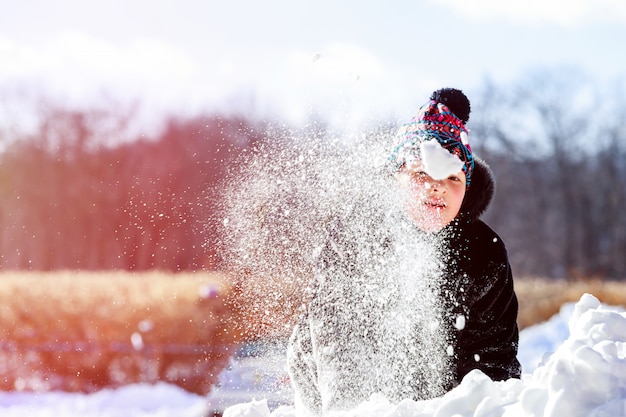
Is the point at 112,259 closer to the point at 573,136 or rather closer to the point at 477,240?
the point at 573,136

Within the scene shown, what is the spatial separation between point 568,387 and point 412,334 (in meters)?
1.05

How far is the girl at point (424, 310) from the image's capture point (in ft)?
7.86

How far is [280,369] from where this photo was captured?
9.82 ft

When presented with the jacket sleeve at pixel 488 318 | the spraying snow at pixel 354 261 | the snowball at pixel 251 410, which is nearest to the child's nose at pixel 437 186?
the spraying snow at pixel 354 261

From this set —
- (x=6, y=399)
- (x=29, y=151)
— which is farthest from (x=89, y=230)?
(x=6, y=399)

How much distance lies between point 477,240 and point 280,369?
971 millimetres

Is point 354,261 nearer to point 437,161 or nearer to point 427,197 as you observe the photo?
point 427,197

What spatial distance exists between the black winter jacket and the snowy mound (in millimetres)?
524

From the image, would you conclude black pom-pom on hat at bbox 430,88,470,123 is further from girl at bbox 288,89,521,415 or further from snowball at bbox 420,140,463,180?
snowball at bbox 420,140,463,180

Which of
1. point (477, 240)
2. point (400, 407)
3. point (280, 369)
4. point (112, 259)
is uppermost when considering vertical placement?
point (477, 240)

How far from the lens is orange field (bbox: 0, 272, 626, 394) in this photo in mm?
6949

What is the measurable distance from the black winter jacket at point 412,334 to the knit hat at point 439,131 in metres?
0.25

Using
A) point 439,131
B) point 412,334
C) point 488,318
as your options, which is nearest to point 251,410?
point 412,334

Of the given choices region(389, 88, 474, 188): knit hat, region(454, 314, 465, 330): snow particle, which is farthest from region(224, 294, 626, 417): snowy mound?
region(389, 88, 474, 188): knit hat
